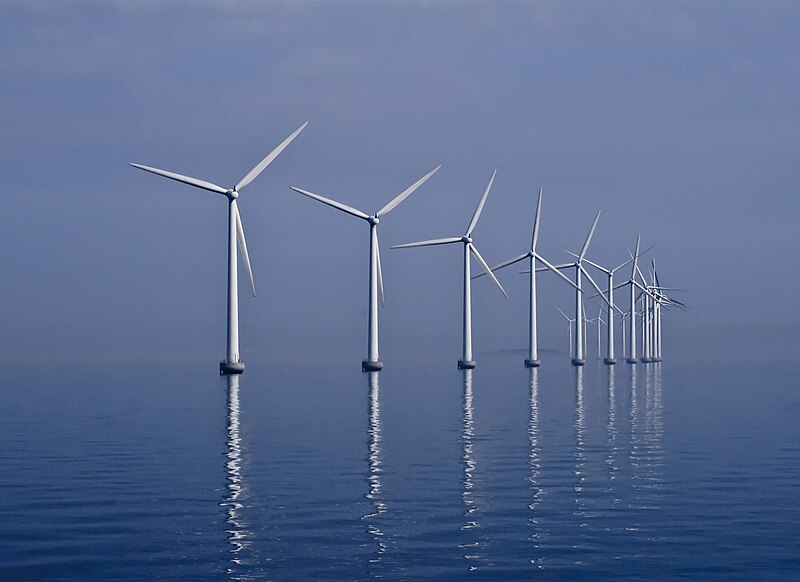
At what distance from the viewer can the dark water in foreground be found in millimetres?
24609

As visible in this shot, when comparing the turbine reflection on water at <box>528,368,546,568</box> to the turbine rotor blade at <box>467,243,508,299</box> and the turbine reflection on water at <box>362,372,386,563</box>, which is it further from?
the turbine rotor blade at <box>467,243,508,299</box>

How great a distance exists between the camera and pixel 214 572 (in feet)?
77.2

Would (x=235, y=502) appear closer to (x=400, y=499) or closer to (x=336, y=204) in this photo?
(x=400, y=499)

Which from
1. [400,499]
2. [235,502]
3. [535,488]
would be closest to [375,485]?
[400,499]

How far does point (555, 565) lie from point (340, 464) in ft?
64.7

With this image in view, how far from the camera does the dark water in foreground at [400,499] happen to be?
24.6m

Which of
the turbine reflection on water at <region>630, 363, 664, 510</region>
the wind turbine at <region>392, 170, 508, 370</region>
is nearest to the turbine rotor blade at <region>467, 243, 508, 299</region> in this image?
the wind turbine at <region>392, 170, 508, 370</region>

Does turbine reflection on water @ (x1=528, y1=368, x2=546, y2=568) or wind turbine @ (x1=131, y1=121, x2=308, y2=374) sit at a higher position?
wind turbine @ (x1=131, y1=121, x2=308, y2=374)

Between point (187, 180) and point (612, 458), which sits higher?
point (187, 180)

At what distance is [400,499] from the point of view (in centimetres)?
3375

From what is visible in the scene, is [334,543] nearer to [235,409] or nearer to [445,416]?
[445,416]

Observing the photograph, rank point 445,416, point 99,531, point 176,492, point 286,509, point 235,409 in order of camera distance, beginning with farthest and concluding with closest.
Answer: point 235,409 → point 445,416 → point 176,492 → point 286,509 → point 99,531

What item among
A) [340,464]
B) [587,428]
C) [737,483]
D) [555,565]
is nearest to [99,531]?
[555,565]

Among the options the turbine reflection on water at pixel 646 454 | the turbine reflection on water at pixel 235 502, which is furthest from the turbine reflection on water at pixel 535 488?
the turbine reflection on water at pixel 235 502
